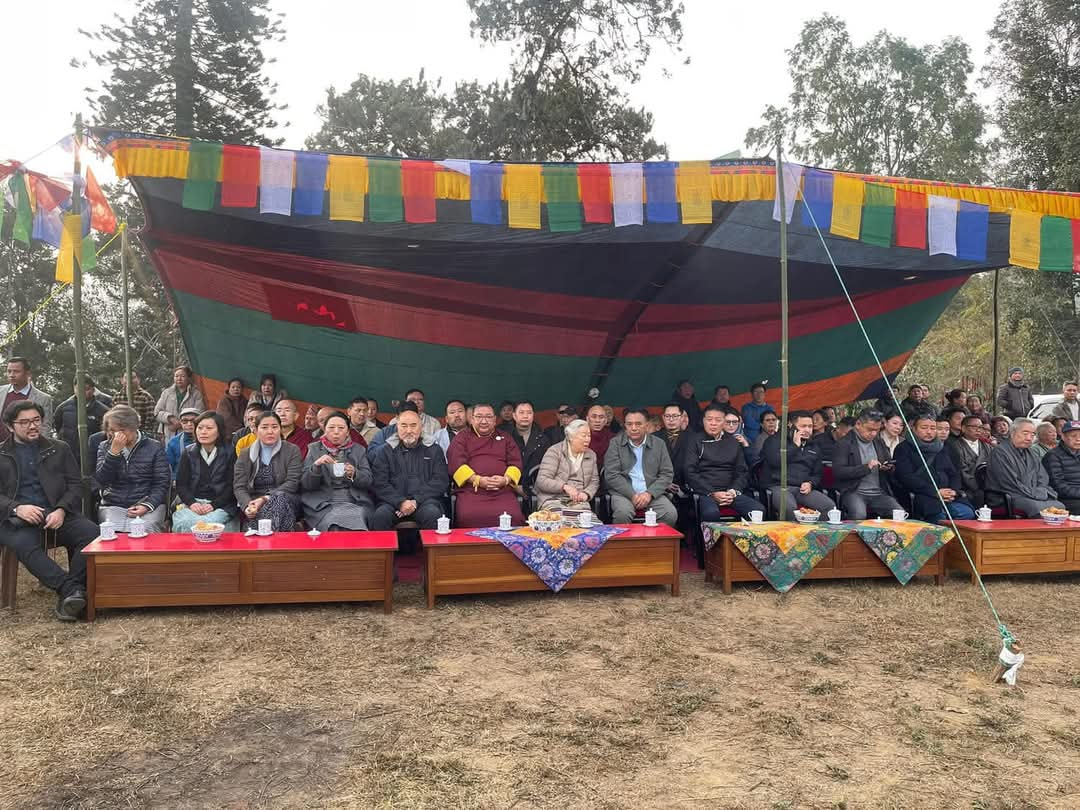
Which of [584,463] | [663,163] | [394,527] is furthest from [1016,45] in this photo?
[394,527]

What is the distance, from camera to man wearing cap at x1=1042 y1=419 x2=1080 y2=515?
502cm

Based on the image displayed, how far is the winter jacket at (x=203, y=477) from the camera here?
416 cm

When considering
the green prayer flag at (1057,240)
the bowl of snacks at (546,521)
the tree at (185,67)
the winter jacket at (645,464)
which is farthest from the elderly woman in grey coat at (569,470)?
the tree at (185,67)

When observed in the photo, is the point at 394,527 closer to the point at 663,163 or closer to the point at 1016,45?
the point at 663,163

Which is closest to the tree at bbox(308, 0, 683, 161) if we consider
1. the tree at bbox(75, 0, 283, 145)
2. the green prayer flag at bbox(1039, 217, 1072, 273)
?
the tree at bbox(75, 0, 283, 145)

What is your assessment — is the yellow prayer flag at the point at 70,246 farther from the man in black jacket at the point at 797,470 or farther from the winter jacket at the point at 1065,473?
the winter jacket at the point at 1065,473

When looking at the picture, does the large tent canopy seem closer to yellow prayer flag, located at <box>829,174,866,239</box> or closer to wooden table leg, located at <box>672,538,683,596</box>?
yellow prayer flag, located at <box>829,174,866,239</box>

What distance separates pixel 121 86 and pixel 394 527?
12441 mm

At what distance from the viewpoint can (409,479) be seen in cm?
450

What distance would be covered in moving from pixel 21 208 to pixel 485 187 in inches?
113

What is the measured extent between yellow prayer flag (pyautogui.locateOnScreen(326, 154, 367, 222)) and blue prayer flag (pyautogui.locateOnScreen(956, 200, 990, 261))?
Result: 3.92m

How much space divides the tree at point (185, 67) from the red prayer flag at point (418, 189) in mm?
10719

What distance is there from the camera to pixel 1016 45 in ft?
49.2

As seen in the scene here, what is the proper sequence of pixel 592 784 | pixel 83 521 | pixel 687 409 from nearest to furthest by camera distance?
1. pixel 592 784
2. pixel 83 521
3. pixel 687 409
